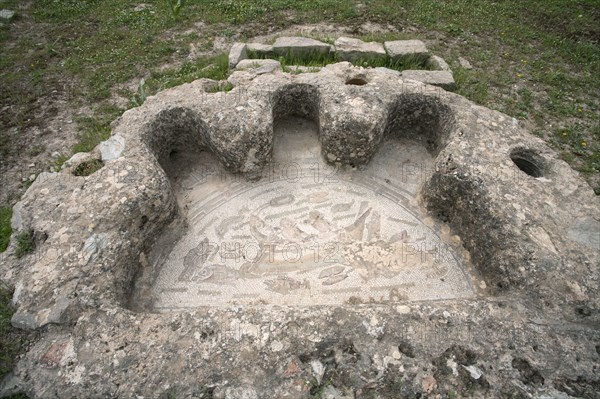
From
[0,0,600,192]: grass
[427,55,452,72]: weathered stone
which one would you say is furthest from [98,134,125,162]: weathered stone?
[427,55,452,72]: weathered stone

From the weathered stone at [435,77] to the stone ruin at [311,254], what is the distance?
1385 millimetres

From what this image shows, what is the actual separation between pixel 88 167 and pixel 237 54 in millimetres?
3543

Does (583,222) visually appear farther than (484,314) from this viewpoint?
Yes

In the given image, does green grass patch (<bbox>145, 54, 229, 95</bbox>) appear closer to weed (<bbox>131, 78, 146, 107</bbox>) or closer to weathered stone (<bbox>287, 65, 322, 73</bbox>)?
weed (<bbox>131, 78, 146, 107</bbox>)

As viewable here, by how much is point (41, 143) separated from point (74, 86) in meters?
1.46

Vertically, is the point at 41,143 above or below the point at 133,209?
below

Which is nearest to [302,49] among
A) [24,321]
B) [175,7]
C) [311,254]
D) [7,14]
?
[175,7]

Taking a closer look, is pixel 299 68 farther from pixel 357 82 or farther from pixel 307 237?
pixel 307 237

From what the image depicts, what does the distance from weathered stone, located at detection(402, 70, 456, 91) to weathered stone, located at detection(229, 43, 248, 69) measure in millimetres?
2764

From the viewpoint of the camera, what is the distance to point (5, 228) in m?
4.97

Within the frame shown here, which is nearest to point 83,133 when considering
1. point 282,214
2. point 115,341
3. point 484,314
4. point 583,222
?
point 282,214

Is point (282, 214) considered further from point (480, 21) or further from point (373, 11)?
point (480, 21)

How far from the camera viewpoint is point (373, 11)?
8867 mm

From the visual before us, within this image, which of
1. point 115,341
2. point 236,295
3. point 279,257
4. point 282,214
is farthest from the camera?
point 282,214
